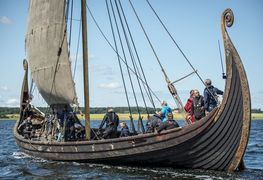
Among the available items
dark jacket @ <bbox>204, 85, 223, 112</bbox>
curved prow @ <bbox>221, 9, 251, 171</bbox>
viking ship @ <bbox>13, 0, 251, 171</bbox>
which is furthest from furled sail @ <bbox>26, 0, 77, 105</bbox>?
curved prow @ <bbox>221, 9, 251, 171</bbox>

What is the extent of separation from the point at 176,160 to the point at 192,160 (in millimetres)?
519

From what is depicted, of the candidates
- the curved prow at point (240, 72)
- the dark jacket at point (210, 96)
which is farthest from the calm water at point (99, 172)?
the dark jacket at point (210, 96)

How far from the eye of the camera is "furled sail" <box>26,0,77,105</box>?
1938 cm

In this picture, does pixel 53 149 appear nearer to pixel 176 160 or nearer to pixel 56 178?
pixel 56 178

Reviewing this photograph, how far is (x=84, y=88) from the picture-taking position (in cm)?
1739

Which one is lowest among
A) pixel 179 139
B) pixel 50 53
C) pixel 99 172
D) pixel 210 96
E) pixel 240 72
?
pixel 99 172

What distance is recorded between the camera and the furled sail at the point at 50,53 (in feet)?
63.6

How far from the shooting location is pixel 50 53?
2017cm

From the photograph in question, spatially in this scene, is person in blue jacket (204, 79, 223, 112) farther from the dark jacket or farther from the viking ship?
the viking ship

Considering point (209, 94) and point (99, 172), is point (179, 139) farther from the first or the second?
point (99, 172)

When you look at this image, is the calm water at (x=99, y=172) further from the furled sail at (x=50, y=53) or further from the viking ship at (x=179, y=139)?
the furled sail at (x=50, y=53)

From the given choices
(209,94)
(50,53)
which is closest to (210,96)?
(209,94)

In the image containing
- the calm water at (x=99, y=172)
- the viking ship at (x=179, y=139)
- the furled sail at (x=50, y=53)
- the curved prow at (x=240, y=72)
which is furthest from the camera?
the furled sail at (x=50, y=53)

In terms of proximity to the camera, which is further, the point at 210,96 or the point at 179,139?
the point at 210,96
